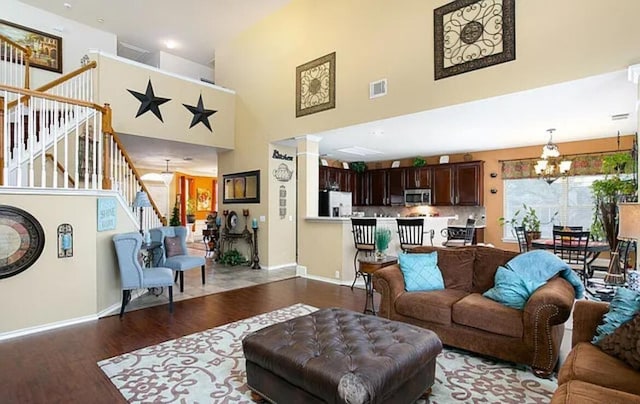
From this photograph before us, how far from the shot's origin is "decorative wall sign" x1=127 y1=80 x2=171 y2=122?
22.4ft

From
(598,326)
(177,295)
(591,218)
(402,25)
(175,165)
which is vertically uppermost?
(402,25)

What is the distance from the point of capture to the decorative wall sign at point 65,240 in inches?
154

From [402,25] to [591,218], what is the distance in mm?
5696

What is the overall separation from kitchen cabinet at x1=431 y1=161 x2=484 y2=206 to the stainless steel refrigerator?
244 centimetres

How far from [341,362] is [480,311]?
5.33 ft

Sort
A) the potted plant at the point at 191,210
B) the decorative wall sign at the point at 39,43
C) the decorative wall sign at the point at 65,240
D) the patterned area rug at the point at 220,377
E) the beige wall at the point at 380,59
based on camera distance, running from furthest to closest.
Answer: the potted plant at the point at 191,210
the decorative wall sign at the point at 39,43
the decorative wall sign at the point at 65,240
the beige wall at the point at 380,59
the patterned area rug at the point at 220,377

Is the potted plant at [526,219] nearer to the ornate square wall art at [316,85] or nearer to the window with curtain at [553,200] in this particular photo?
the window with curtain at [553,200]

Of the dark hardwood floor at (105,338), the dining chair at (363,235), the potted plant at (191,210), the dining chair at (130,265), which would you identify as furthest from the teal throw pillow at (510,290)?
the potted plant at (191,210)

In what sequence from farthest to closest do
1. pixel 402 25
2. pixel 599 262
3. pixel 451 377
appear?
pixel 599 262 < pixel 402 25 < pixel 451 377

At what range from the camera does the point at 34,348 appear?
10.9ft

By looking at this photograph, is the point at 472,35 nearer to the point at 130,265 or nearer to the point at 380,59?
the point at 380,59

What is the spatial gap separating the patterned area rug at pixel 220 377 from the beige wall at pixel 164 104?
503cm

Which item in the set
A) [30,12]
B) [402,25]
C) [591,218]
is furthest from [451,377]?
[30,12]

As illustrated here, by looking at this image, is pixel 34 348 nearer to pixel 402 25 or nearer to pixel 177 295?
pixel 177 295
